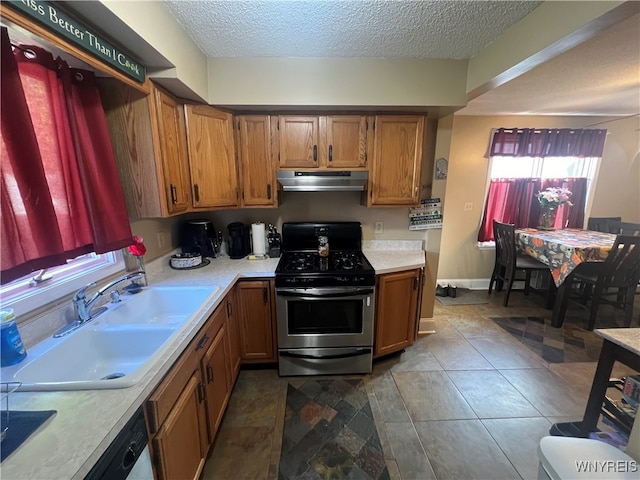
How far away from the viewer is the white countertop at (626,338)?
1244mm

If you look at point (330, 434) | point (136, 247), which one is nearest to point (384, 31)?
point (136, 247)

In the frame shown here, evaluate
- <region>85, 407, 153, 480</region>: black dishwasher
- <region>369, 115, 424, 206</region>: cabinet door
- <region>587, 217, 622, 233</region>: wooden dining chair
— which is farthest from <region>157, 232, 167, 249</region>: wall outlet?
<region>587, 217, 622, 233</region>: wooden dining chair

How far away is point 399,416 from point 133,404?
5.57 ft

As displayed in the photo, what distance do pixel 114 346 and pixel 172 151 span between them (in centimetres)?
120

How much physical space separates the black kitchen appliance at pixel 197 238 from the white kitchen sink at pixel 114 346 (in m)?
0.69

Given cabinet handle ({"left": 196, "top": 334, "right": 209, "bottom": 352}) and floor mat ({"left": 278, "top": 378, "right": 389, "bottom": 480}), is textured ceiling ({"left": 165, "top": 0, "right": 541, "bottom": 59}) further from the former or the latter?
floor mat ({"left": 278, "top": 378, "right": 389, "bottom": 480})

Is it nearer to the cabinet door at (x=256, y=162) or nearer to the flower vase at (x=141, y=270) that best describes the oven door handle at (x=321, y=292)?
the cabinet door at (x=256, y=162)

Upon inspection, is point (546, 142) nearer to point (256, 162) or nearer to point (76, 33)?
point (256, 162)

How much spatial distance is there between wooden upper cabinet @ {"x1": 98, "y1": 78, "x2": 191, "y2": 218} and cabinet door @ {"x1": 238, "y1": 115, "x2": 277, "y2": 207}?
0.58 m

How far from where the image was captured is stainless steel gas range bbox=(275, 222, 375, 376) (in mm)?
2029

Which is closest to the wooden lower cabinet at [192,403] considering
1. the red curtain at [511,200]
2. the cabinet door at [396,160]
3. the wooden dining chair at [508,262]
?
the cabinet door at [396,160]

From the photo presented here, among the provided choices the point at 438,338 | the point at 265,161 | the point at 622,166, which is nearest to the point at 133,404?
the point at 265,161

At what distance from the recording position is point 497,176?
381 centimetres

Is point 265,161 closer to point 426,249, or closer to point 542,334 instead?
point 426,249
